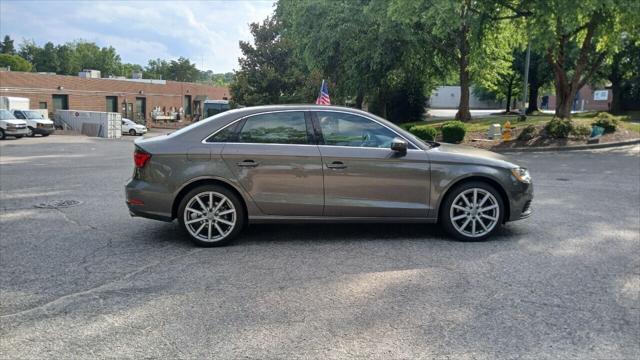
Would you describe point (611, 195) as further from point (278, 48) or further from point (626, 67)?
point (626, 67)

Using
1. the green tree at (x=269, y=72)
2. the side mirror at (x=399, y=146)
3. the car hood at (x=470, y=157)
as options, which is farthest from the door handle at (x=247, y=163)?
the green tree at (x=269, y=72)

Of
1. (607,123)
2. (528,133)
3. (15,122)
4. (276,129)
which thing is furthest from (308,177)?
(15,122)

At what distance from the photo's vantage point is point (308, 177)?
5758mm

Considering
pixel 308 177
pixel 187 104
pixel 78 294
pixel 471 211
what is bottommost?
pixel 78 294

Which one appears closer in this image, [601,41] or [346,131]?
[346,131]

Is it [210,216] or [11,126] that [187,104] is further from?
[210,216]

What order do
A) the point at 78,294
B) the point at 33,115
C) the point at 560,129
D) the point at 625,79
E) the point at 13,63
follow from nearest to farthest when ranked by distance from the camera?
1. the point at 78,294
2. the point at 560,129
3. the point at 33,115
4. the point at 625,79
5. the point at 13,63

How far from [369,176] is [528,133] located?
16030 millimetres

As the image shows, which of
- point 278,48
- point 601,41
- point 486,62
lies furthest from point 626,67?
point 278,48

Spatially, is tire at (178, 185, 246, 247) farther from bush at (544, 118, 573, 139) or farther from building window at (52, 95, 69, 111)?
building window at (52, 95, 69, 111)

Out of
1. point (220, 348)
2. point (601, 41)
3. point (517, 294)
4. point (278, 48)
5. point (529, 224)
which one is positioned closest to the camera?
point (220, 348)

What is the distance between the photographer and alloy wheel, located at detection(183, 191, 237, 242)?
5.75 m

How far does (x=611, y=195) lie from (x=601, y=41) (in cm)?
1547

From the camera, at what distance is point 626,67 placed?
41.8 metres
